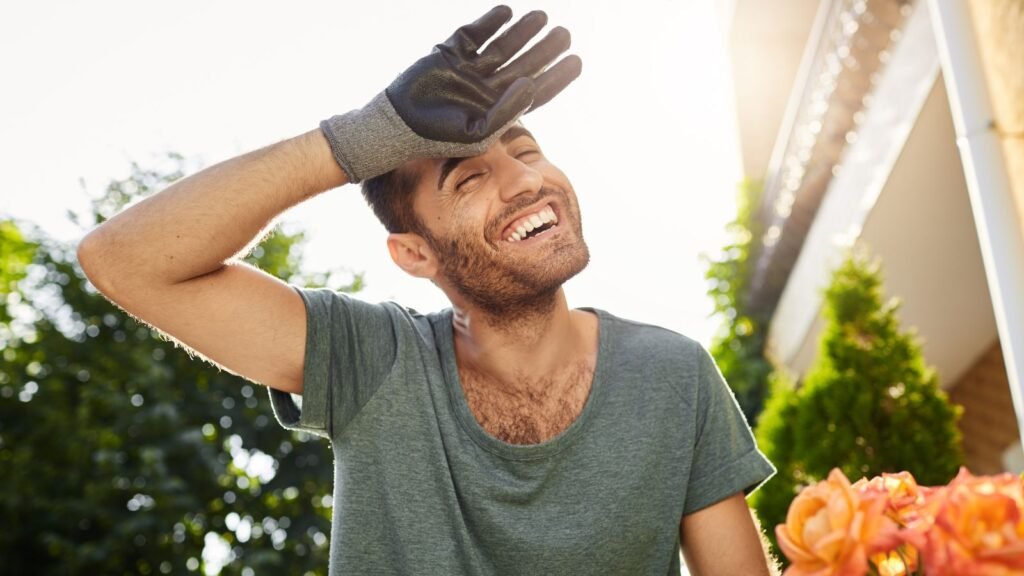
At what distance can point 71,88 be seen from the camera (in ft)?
26.2

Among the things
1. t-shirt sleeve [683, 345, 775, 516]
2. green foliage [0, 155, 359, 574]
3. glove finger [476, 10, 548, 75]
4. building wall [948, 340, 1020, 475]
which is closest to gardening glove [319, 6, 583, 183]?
glove finger [476, 10, 548, 75]

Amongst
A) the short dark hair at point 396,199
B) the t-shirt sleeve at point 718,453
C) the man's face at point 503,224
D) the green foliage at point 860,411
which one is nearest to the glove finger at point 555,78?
the man's face at point 503,224

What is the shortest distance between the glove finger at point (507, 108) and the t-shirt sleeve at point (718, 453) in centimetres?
85

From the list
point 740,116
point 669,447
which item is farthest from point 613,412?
point 740,116

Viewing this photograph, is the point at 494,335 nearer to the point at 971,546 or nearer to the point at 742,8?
the point at 971,546

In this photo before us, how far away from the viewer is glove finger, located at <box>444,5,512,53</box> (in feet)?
6.72

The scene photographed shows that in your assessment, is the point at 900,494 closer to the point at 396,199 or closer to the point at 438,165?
the point at 438,165

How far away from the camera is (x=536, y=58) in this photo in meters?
2.11

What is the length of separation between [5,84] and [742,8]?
8.05 metres

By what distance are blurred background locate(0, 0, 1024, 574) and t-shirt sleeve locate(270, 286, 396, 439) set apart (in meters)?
0.42

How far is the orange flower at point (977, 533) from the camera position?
902 millimetres

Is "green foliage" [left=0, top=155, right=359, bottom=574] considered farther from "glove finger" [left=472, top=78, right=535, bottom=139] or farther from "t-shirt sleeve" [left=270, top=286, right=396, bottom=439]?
"glove finger" [left=472, top=78, right=535, bottom=139]

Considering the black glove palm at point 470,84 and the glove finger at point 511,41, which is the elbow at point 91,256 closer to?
the black glove palm at point 470,84

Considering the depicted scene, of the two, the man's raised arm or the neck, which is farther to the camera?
the neck
